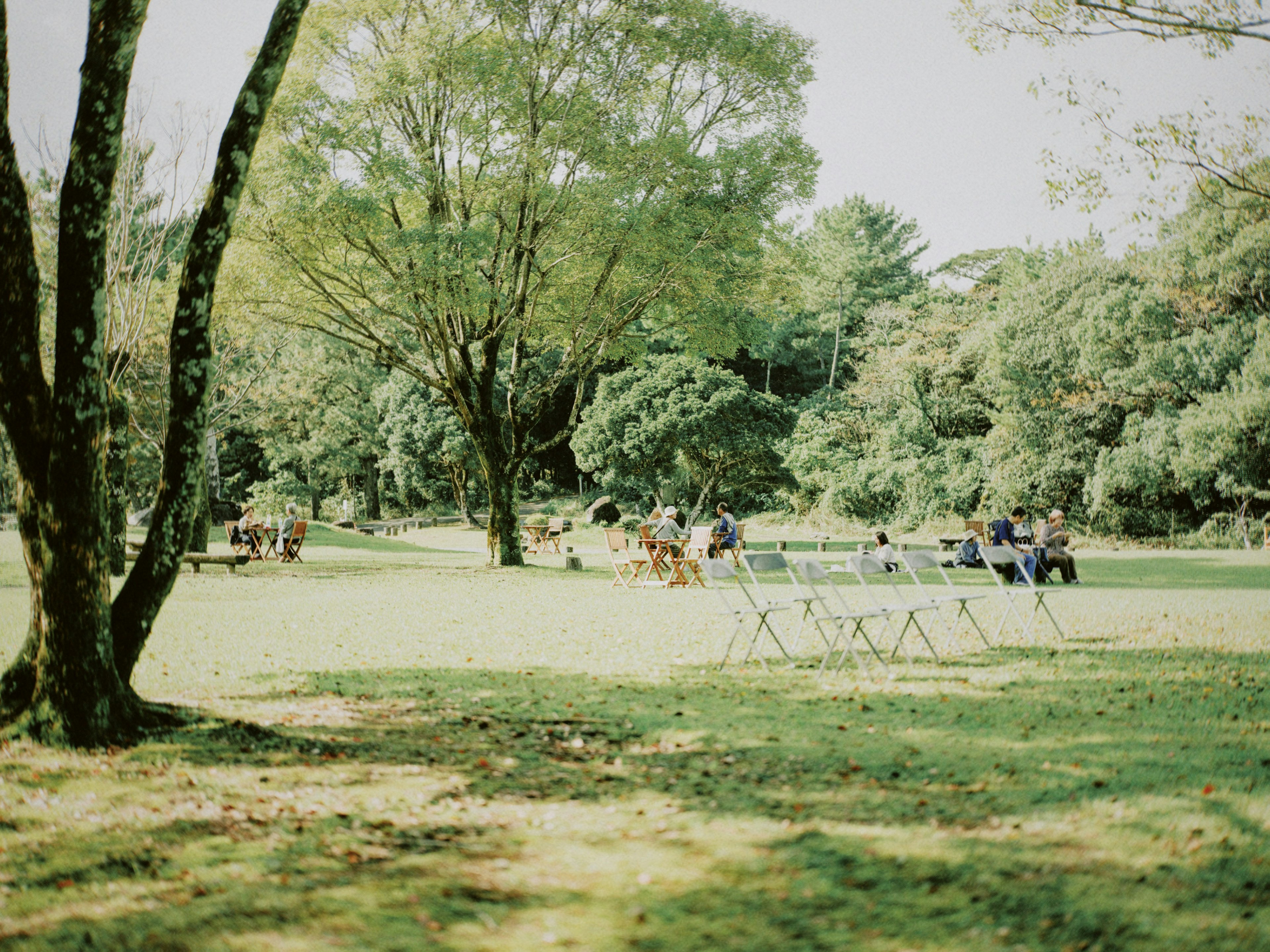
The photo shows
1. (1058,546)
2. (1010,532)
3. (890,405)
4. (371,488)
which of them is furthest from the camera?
(371,488)

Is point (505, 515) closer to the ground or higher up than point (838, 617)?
higher up

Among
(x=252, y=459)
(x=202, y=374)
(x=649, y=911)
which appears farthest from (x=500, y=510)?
(x=252, y=459)

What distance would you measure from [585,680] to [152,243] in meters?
14.2

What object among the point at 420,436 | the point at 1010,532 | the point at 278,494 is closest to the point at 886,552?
the point at 1010,532

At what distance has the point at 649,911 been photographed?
3270 millimetres

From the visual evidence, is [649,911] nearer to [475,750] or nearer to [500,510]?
[475,750]

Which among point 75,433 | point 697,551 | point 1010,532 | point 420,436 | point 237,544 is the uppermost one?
point 420,436

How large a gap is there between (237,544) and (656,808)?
1959cm

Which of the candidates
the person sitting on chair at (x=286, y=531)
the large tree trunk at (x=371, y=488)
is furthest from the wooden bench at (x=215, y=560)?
the large tree trunk at (x=371, y=488)

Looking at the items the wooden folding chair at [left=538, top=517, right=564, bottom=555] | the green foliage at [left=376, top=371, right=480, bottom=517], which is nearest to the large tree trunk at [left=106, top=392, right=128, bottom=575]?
the wooden folding chair at [left=538, top=517, right=564, bottom=555]

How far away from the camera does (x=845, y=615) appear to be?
23.7 ft

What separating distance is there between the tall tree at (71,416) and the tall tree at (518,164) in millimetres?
10900

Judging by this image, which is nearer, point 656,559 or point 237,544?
point 656,559

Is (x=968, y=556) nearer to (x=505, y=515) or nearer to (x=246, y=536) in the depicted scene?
(x=505, y=515)
